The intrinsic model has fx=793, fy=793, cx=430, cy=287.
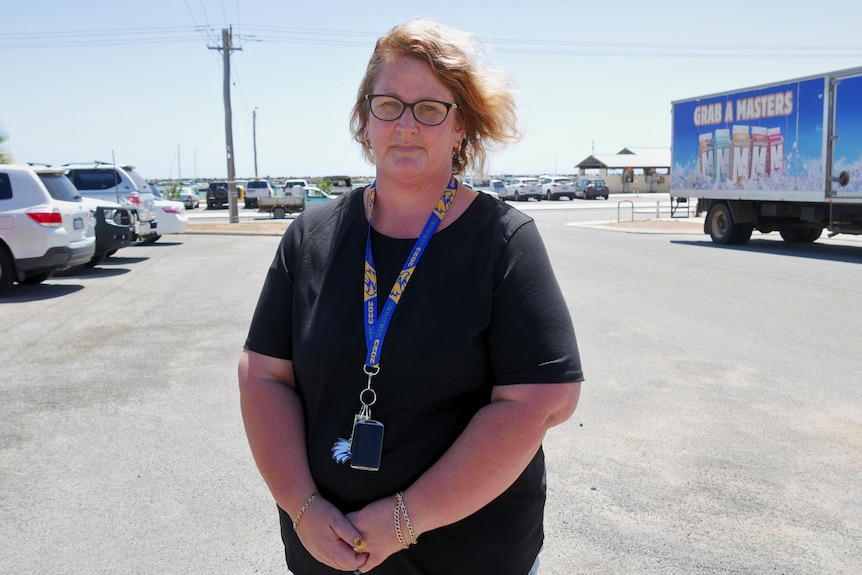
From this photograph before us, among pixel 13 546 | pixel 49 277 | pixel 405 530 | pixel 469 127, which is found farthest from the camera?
pixel 49 277

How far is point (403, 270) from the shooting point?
6.04 feet

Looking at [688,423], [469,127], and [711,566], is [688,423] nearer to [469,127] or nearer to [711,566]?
[711,566]

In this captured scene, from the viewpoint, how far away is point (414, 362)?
5.81 ft

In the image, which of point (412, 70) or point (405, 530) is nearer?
point (405, 530)

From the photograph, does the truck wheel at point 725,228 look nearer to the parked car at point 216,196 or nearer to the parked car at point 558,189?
the parked car at point 216,196

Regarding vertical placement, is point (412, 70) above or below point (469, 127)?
above

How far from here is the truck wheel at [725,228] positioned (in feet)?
61.0

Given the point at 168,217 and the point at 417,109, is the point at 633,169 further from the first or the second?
the point at 417,109

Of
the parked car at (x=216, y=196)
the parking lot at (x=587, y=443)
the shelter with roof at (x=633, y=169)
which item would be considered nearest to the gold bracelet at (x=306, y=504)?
the parking lot at (x=587, y=443)

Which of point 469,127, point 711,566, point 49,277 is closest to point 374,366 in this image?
point 469,127

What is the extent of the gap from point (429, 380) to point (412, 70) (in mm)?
766

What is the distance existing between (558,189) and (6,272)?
47.0 m

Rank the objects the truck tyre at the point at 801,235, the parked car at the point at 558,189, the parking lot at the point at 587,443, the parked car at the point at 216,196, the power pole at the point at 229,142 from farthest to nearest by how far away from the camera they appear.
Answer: the parked car at the point at 558,189, the parked car at the point at 216,196, the power pole at the point at 229,142, the truck tyre at the point at 801,235, the parking lot at the point at 587,443

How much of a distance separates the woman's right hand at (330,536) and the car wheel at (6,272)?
10590 mm
